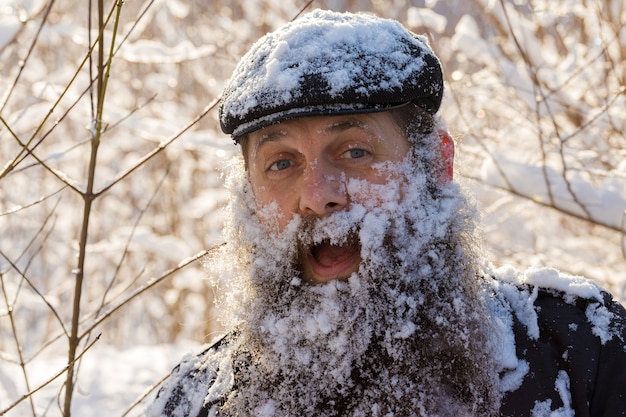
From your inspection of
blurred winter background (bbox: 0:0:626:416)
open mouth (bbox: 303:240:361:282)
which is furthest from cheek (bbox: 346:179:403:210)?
blurred winter background (bbox: 0:0:626:416)

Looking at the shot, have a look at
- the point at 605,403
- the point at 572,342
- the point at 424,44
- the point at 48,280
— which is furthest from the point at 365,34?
the point at 48,280

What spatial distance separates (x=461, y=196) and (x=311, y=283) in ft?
1.56

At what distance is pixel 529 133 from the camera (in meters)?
4.04

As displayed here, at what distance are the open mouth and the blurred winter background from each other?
1.62 ft

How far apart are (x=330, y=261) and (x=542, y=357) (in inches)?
23.7

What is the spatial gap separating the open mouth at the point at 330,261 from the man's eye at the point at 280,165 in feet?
0.82

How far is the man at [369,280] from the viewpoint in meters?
1.61

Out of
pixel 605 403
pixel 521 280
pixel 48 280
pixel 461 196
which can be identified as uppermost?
pixel 48 280

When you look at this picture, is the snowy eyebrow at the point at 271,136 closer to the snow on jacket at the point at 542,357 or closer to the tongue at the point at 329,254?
the tongue at the point at 329,254

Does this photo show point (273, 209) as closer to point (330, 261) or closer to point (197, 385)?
point (330, 261)

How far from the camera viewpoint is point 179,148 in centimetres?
551

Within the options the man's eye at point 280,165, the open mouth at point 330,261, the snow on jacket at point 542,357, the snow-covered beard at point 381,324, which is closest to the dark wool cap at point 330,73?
the man's eye at point 280,165

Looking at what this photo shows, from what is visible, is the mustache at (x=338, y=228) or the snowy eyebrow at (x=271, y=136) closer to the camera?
the mustache at (x=338, y=228)

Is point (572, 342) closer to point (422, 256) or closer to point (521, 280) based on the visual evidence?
point (521, 280)
